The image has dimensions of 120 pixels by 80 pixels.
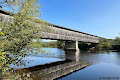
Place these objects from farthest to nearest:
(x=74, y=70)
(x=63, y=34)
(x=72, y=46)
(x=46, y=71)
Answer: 1. (x=72, y=46)
2. (x=63, y=34)
3. (x=74, y=70)
4. (x=46, y=71)

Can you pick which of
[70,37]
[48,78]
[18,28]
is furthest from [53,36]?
[18,28]

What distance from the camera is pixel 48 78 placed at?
7051 millimetres

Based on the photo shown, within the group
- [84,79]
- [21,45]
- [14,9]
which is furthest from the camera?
[84,79]

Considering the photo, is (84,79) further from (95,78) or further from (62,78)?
(62,78)

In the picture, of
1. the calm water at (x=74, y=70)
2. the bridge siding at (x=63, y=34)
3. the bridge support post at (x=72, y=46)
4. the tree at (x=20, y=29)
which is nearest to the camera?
the tree at (x=20, y=29)

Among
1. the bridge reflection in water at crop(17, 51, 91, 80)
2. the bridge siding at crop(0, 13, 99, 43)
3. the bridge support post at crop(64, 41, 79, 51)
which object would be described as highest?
the bridge siding at crop(0, 13, 99, 43)

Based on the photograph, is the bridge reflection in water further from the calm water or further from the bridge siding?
the bridge siding

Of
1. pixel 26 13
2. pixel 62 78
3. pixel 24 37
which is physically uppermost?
pixel 26 13

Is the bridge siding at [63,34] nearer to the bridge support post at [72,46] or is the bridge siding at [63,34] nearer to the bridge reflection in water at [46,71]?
the bridge support post at [72,46]

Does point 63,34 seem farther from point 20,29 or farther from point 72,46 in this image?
point 20,29

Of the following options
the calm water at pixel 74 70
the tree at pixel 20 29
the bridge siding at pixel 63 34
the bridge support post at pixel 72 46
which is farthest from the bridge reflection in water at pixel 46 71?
the bridge support post at pixel 72 46

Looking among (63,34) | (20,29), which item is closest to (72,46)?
(63,34)

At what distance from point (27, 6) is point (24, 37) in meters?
1.90

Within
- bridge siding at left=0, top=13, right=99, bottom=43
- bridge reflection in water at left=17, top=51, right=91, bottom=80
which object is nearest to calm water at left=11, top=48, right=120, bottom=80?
bridge reflection in water at left=17, top=51, right=91, bottom=80
